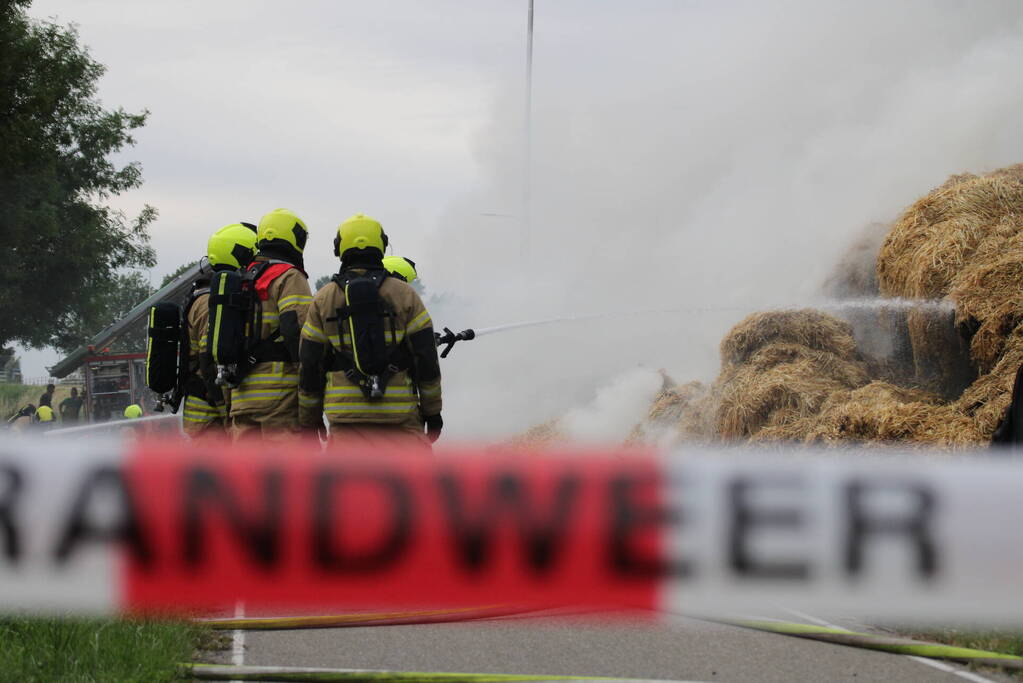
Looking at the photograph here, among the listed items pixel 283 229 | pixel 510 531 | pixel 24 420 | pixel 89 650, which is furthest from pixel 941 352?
pixel 24 420

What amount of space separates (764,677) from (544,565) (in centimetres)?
403

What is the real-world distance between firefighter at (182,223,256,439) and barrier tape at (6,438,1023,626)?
152 inches

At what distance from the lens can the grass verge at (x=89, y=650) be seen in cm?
560

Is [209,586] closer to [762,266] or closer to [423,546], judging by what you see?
[423,546]

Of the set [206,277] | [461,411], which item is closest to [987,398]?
[206,277]

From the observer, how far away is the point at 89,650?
6008 mm

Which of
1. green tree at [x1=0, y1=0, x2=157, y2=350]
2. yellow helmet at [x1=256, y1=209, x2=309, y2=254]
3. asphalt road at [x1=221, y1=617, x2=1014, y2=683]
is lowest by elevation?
asphalt road at [x1=221, y1=617, x2=1014, y2=683]

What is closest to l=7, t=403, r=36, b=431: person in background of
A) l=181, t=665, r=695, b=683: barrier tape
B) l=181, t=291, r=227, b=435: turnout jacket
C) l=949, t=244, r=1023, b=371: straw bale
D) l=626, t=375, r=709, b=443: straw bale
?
l=626, t=375, r=709, b=443: straw bale

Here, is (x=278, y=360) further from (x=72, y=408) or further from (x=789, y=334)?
(x=72, y=408)

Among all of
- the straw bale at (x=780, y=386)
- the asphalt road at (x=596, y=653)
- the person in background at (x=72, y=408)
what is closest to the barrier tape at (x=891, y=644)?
the asphalt road at (x=596, y=653)

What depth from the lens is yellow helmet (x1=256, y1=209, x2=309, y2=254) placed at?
21.8ft

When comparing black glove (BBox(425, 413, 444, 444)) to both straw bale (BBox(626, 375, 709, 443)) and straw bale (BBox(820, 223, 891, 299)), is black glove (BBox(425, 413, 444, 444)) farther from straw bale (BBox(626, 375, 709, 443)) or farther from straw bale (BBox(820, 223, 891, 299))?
straw bale (BBox(820, 223, 891, 299))

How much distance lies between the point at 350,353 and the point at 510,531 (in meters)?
3.09

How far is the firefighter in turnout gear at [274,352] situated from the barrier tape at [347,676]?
1.18m
